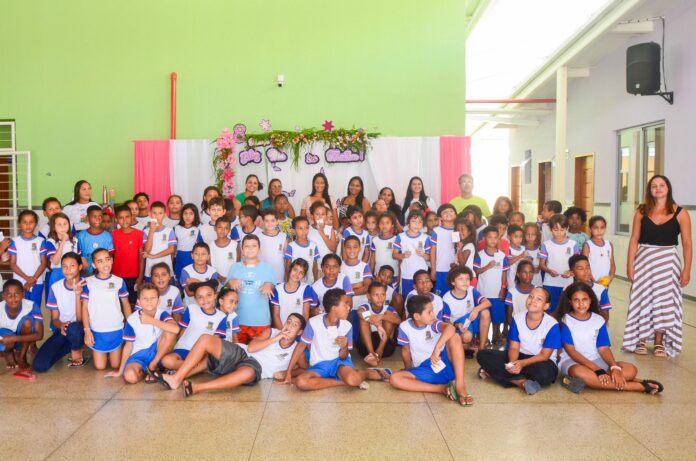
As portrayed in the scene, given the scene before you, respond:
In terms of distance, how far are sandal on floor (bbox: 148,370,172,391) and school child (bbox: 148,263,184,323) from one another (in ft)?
2.08

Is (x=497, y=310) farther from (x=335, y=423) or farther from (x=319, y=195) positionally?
(x=319, y=195)

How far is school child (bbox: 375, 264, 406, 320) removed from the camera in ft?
16.2

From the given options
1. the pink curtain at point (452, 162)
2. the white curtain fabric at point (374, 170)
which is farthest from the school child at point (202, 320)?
the pink curtain at point (452, 162)

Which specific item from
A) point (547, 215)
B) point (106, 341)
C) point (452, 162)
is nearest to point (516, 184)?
point (452, 162)

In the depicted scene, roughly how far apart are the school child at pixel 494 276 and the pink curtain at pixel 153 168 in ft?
14.5

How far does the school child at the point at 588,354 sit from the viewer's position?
3.72 meters

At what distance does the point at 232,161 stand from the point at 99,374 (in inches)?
149

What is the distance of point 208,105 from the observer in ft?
26.5

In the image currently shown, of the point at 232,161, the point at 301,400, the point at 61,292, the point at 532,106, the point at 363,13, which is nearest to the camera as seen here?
the point at 301,400

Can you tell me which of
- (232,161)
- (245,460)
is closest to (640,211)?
(245,460)

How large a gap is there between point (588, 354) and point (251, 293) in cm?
246

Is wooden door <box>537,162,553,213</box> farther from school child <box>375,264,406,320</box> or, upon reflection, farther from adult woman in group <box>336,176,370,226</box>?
school child <box>375,264,406,320</box>

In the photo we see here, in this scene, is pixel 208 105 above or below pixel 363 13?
below

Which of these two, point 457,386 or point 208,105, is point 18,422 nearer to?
point 457,386
